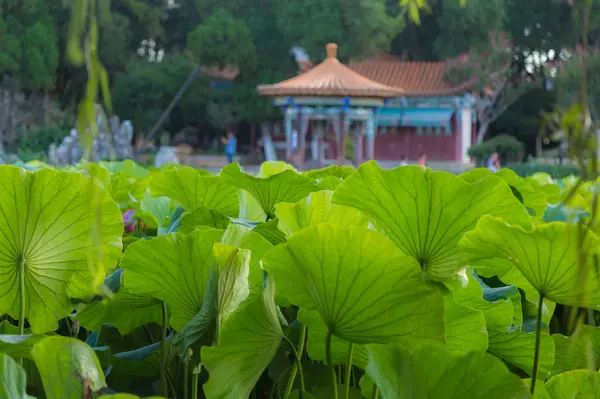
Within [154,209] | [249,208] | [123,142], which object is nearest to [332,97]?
[123,142]

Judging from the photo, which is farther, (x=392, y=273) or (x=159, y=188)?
(x=159, y=188)

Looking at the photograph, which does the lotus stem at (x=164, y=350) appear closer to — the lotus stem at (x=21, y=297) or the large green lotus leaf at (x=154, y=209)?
the lotus stem at (x=21, y=297)

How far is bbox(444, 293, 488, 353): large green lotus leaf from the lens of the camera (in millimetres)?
425

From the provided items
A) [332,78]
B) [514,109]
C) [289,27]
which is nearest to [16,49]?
[289,27]

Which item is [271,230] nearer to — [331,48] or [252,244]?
[252,244]

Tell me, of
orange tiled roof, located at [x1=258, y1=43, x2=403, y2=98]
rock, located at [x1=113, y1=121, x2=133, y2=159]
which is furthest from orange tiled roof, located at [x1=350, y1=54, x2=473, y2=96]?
rock, located at [x1=113, y1=121, x2=133, y2=159]

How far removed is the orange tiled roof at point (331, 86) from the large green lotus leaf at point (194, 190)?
37.5 ft

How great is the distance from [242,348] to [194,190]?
0.34 meters

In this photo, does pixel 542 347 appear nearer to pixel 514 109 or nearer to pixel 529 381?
pixel 529 381

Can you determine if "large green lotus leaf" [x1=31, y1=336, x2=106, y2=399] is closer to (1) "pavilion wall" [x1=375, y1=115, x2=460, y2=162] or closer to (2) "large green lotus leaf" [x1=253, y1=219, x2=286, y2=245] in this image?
(2) "large green lotus leaf" [x1=253, y1=219, x2=286, y2=245]

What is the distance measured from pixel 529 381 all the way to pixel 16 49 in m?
17.0

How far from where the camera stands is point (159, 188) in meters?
0.71

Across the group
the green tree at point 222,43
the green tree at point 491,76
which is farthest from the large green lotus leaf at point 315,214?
the green tree at point 222,43

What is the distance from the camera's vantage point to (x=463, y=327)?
43 cm
